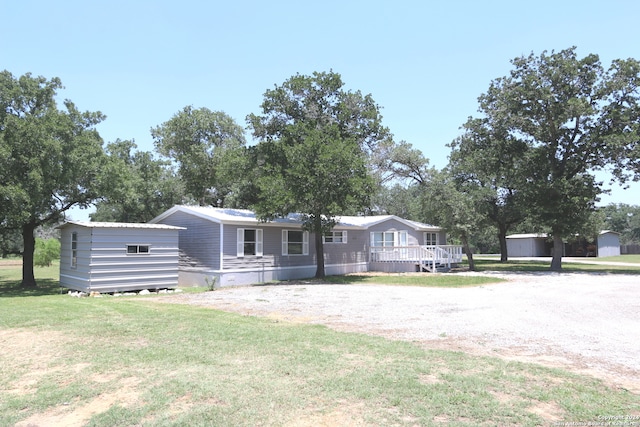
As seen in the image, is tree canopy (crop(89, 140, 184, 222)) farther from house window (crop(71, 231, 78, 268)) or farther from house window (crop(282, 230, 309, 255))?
house window (crop(282, 230, 309, 255))

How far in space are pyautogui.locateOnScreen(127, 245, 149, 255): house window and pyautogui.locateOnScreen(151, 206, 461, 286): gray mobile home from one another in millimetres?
1999

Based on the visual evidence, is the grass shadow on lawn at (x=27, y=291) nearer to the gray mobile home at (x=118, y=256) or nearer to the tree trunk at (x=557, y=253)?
the gray mobile home at (x=118, y=256)

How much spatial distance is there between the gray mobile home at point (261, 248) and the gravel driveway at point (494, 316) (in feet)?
7.06

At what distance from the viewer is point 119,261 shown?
624 inches

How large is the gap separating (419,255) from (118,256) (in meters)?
15.7

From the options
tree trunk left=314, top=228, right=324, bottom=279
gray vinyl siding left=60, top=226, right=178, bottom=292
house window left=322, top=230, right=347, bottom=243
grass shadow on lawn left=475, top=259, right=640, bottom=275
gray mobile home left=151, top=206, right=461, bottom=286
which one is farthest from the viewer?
grass shadow on lawn left=475, top=259, right=640, bottom=275

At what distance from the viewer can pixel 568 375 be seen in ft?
17.3

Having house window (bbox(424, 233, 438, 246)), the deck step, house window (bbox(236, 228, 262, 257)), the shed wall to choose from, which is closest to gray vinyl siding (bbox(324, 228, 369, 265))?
the deck step

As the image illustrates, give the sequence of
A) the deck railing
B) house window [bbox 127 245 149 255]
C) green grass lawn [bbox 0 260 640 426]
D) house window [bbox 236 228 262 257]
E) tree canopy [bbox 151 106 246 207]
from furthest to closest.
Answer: tree canopy [bbox 151 106 246 207]
the deck railing
house window [bbox 236 228 262 257]
house window [bbox 127 245 149 255]
green grass lawn [bbox 0 260 640 426]

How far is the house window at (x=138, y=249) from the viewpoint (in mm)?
16156

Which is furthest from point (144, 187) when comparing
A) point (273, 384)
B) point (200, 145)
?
point (273, 384)

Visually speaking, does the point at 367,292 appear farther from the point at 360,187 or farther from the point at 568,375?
the point at 568,375

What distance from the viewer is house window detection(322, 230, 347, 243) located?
2388 centimetres

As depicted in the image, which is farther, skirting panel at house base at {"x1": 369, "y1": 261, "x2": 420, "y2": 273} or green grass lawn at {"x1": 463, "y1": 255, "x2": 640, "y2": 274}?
green grass lawn at {"x1": 463, "y1": 255, "x2": 640, "y2": 274}
